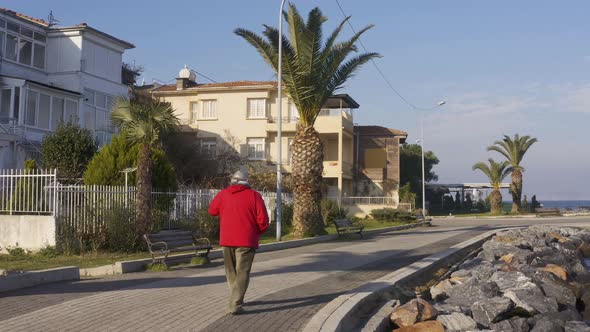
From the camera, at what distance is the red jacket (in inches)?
328

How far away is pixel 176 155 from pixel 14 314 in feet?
105

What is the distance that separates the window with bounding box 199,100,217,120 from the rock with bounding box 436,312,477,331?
3905 centimetres

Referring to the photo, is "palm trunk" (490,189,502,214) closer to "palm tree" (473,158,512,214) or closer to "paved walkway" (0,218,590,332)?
"palm tree" (473,158,512,214)

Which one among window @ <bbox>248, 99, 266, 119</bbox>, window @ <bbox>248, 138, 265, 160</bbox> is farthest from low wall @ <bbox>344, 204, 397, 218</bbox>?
window @ <bbox>248, 99, 266, 119</bbox>

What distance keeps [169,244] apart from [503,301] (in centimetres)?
722

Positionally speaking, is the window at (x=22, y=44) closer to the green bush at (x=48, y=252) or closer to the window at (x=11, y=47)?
the window at (x=11, y=47)

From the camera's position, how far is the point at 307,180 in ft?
80.2

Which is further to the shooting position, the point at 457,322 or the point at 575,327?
the point at 575,327

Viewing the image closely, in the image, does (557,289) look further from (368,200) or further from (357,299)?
(368,200)

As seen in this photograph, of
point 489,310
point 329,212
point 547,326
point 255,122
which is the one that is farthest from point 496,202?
point 547,326

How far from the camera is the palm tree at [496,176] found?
61.2 meters

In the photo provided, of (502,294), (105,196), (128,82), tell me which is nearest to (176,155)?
(128,82)

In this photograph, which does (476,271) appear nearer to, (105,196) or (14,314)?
(105,196)

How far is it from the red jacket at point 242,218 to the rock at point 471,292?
4804mm
